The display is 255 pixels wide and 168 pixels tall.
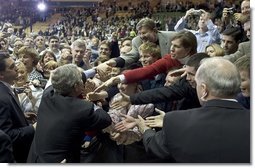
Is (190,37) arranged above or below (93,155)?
above

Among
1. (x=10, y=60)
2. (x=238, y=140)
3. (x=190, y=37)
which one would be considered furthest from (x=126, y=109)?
(x=238, y=140)

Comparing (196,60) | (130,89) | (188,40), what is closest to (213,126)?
(196,60)

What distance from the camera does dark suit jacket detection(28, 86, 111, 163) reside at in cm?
162

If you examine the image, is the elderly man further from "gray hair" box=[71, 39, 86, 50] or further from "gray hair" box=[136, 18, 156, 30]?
"gray hair" box=[136, 18, 156, 30]

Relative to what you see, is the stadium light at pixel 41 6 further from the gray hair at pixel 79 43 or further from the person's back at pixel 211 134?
the person's back at pixel 211 134

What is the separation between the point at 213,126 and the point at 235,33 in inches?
26.8

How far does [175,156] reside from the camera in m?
1.32

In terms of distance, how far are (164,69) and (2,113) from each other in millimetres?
710

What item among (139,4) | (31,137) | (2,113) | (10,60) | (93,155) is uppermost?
(139,4)

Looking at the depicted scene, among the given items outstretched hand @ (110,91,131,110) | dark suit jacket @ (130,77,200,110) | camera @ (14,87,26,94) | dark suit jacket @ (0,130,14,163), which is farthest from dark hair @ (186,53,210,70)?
camera @ (14,87,26,94)

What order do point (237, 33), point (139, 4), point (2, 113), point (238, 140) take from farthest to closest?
1. point (139, 4)
2. point (237, 33)
3. point (2, 113)
4. point (238, 140)

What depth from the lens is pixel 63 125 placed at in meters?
1.62

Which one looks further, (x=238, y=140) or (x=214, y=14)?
(x=214, y=14)

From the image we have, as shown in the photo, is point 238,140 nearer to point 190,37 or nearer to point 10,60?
point 190,37
